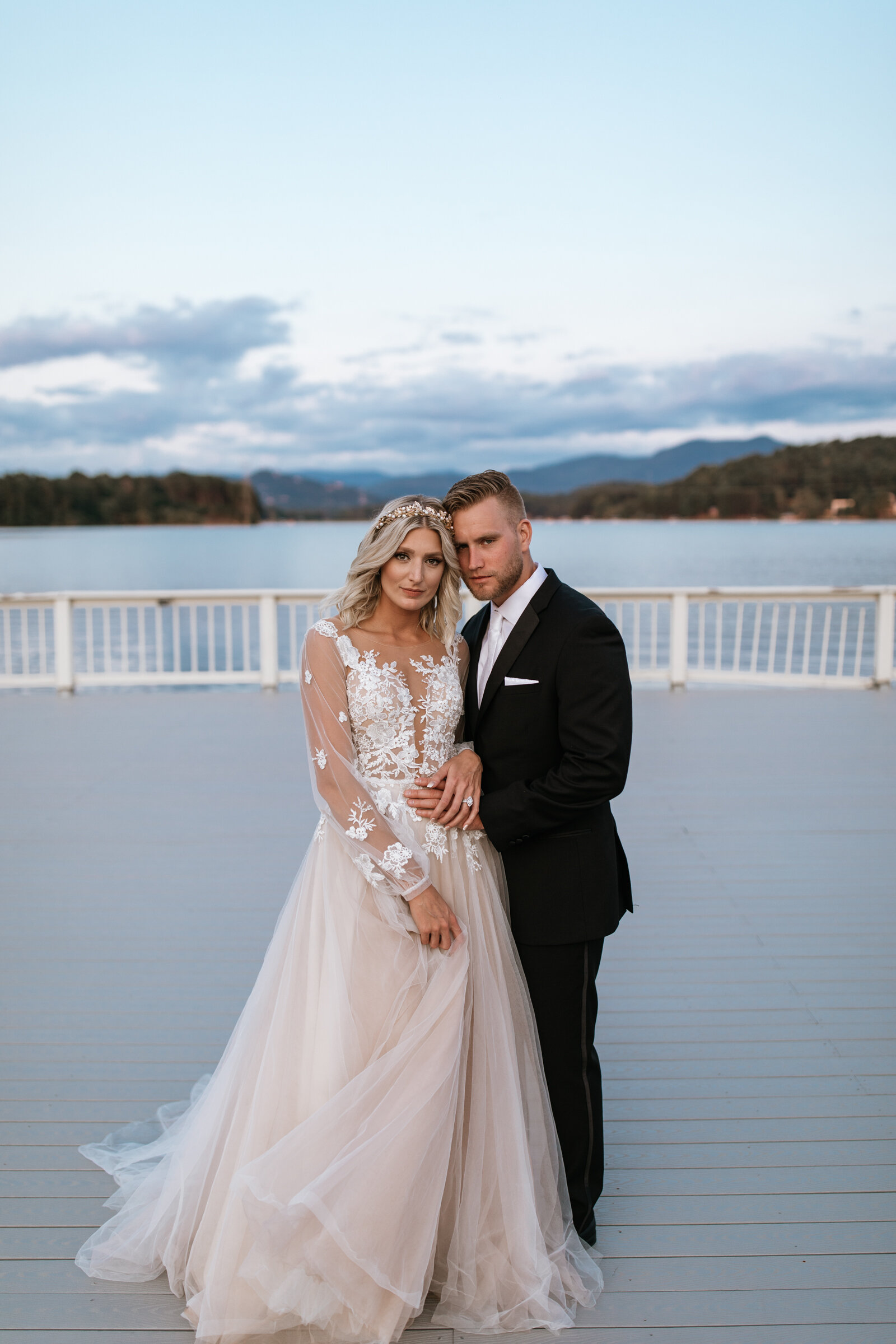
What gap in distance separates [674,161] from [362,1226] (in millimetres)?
20930

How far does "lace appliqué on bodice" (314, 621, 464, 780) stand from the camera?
1769 millimetres

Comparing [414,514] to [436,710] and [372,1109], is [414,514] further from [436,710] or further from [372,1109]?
[372,1109]

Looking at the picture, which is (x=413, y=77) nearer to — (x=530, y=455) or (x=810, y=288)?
(x=810, y=288)

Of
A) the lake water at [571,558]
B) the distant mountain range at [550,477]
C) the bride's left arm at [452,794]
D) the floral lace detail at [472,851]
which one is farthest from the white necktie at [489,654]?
the distant mountain range at [550,477]

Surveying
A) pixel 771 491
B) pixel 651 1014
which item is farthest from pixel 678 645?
pixel 771 491

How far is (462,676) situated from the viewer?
6.42ft

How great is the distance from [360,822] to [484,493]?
636 mm

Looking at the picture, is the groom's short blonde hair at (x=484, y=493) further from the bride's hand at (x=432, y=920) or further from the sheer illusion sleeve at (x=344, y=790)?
the bride's hand at (x=432, y=920)

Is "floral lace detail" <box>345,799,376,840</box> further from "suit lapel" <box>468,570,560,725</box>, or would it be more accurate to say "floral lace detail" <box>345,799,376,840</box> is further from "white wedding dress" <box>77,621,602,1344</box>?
"suit lapel" <box>468,570,560,725</box>

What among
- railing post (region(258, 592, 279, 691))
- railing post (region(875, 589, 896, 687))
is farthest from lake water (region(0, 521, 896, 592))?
railing post (region(875, 589, 896, 687))

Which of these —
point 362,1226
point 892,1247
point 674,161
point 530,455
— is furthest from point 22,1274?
point 530,455

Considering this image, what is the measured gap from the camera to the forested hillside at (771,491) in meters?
28.5

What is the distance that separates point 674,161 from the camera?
1877 centimetres

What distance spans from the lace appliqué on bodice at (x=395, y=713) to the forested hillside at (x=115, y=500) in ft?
100
